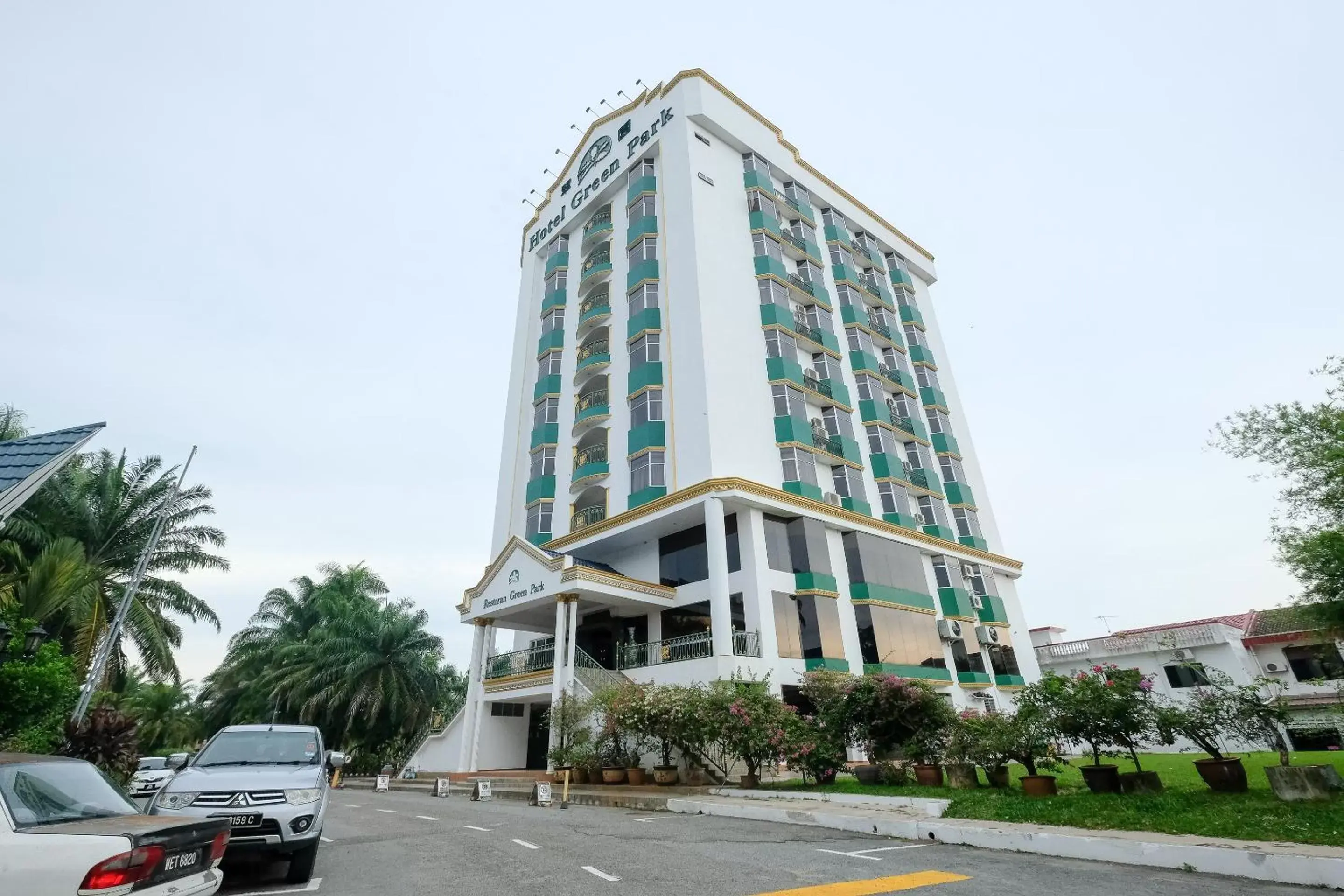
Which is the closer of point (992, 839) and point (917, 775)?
point (992, 839)

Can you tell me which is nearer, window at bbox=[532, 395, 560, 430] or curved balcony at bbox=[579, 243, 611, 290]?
window at bbox=[532, 395, 560, 430]

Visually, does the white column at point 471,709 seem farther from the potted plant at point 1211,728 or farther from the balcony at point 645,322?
the potted plant at point 1211,728

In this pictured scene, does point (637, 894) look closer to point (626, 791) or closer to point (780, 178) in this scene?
point (626, 791)

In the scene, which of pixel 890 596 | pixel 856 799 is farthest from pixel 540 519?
pixel 856 799

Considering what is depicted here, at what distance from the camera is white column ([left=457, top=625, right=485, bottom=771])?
83.6ft

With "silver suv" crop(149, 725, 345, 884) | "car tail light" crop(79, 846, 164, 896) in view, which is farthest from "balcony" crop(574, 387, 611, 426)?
"car tail light" crop(79, 846, 164, 896)

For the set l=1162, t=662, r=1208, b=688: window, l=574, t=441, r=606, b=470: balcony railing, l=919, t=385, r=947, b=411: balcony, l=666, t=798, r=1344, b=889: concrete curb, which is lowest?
l=666, t=798, r=1344, b=889: concrete curb

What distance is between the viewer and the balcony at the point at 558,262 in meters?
36.5

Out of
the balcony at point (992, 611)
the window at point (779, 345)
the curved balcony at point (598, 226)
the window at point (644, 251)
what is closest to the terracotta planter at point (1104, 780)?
the window at point (779, 345)

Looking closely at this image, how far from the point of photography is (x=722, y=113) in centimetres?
3391

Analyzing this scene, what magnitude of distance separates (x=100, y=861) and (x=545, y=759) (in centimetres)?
2508

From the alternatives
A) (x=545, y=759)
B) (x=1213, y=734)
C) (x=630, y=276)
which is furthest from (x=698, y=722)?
(x=630, y=276)

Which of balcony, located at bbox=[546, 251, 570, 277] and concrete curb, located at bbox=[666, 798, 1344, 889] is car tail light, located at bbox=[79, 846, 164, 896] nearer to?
concrete curb, located at bbox=[666, 798, 1344, 889]

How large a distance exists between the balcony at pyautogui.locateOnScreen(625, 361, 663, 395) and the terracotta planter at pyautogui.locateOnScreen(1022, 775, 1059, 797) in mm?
19134
